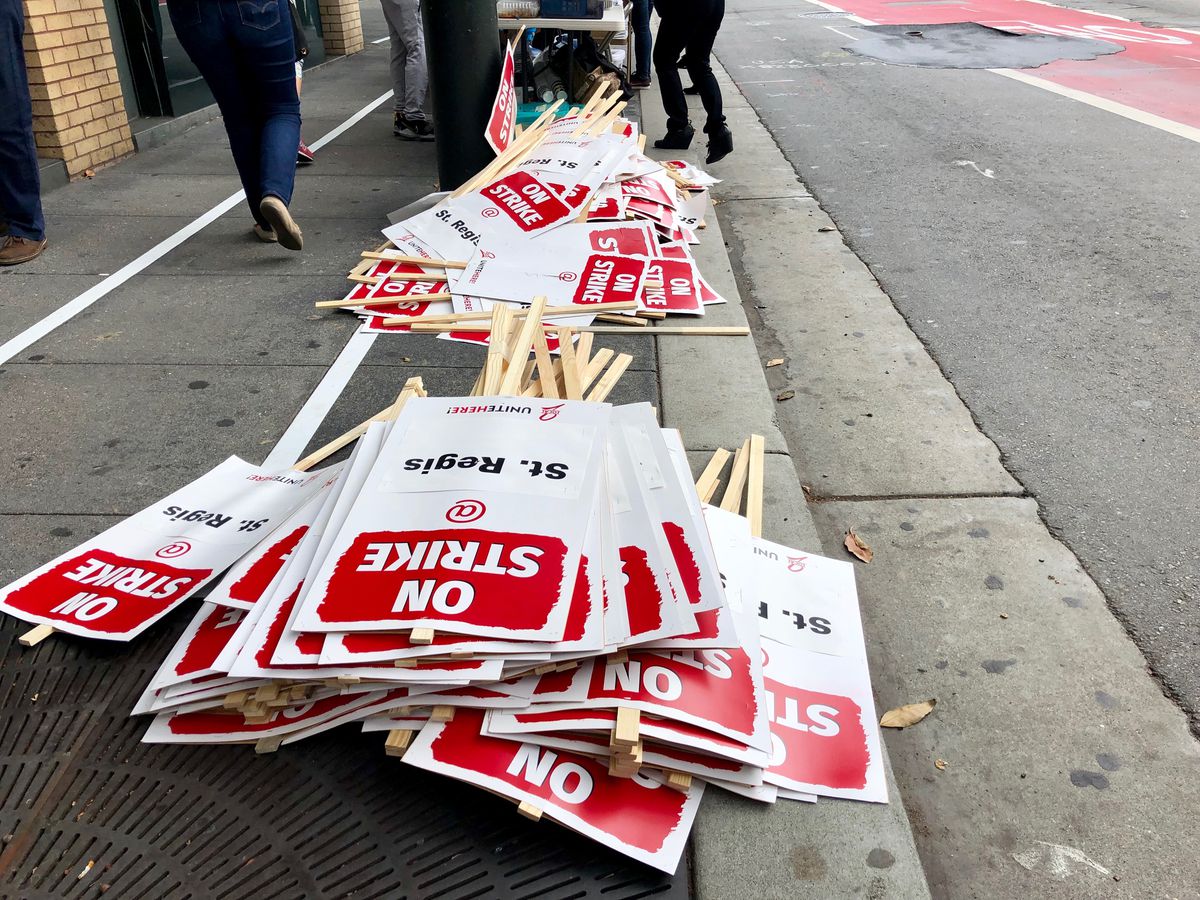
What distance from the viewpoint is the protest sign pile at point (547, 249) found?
420cm

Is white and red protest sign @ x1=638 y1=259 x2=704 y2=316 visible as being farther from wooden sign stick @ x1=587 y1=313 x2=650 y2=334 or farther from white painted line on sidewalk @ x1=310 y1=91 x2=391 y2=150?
white painted line on sidewalk @ x1=310 y1=91 x2=391 y2=150

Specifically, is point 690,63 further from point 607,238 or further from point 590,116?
point 607,238

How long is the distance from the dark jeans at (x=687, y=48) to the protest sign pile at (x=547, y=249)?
1720 mm

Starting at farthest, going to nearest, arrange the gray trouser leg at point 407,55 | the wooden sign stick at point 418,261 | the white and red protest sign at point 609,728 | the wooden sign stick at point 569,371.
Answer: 1. the gray trouser leg at point 407,55
2. the wooden sign stick at point 418,261
3. the wooden sign stick at point 569,371
4. the white and red protest sign at point 609,728

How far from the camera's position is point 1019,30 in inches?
572

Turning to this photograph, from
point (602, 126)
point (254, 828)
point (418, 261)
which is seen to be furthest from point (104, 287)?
point (254, 828)

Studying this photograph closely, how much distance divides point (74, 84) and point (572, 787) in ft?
20.4

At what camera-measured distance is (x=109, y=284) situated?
176 inches

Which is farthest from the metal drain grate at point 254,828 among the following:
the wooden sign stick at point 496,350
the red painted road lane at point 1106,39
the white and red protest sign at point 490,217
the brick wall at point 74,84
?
the red painted road lane at point 1106,39

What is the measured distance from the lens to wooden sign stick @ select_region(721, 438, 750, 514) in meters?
2.78

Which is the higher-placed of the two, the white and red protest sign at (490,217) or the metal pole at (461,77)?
the metal pole at (461,77)

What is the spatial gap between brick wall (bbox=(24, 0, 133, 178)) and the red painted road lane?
353 inches

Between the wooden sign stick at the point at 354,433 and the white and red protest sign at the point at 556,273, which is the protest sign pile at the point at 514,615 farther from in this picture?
the white and red protest sign at the point at 556,273

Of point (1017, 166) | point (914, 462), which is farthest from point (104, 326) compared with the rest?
point (1017, 166)
